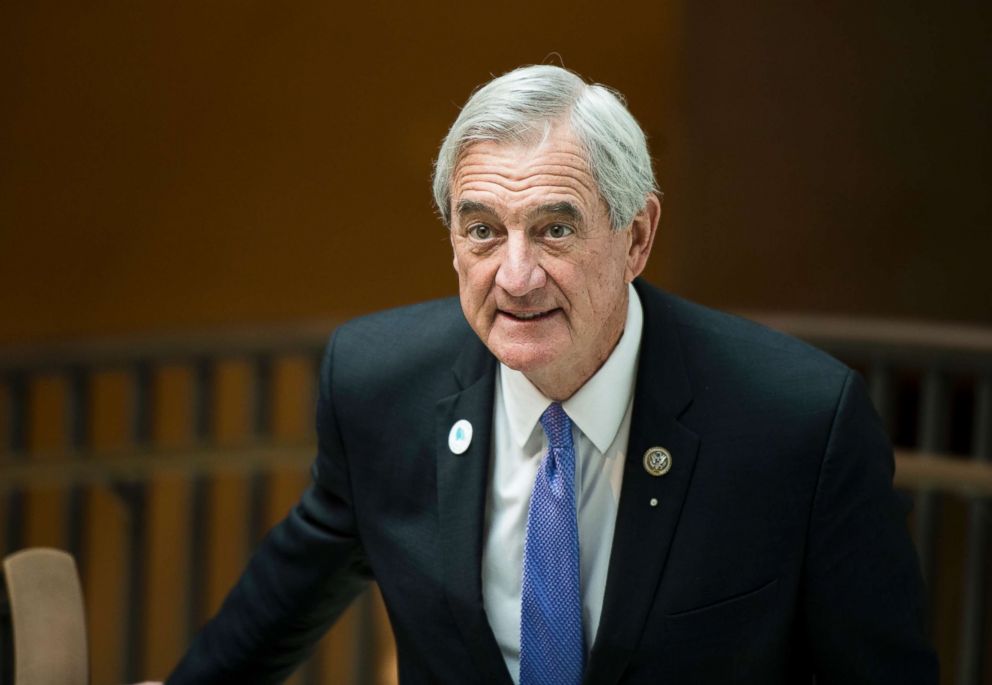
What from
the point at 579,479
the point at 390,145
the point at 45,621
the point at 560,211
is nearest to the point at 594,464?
the point at 579,479

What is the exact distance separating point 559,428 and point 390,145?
2954 mm

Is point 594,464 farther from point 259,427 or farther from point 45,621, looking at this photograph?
point 259,427

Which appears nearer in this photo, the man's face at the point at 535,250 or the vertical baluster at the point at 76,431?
the man's face at the point at 535,250

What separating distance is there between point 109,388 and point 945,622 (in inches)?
Answer: 109

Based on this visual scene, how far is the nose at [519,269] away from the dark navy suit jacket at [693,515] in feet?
0.90

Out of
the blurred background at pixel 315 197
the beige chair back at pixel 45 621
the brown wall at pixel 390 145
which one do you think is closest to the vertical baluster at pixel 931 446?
the blurred background at pixel 315 197

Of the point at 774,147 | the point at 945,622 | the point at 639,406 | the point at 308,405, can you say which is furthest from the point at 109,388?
→ the point at 639,406

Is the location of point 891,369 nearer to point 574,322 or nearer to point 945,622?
point 945,622

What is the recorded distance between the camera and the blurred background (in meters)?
4.34

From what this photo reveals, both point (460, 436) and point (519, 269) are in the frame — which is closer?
point (519, 269)

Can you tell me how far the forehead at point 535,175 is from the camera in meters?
1.87

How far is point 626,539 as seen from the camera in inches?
79.6

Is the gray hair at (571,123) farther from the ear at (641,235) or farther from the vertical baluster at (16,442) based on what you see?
the vertical baluster at (16,442)

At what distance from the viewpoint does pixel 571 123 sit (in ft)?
6.20
